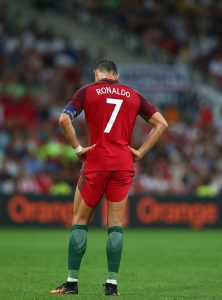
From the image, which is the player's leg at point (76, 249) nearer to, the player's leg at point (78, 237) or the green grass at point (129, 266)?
the player's leg at point (78, 237)

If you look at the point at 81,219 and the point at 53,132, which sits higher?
the point at 53,132

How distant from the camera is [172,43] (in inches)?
1156

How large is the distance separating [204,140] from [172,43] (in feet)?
17.1

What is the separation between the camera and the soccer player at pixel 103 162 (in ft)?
29.6

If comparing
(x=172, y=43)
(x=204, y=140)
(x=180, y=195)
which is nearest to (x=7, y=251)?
(x=180, y=195)

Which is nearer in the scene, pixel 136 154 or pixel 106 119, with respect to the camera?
pixel 106 119

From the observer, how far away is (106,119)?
9023 millimetres

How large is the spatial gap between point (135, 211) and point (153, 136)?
43.7 feet

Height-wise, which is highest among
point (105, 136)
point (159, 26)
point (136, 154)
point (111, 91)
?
point (159, 26)

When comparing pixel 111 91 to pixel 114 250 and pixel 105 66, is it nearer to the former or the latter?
pixel 105 66

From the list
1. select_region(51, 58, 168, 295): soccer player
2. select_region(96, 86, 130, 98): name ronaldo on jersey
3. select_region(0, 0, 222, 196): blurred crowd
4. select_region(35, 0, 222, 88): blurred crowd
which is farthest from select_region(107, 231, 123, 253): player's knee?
select_region(35, 0, 222, 88): blurred crowd

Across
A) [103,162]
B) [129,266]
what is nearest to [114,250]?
[103,162]

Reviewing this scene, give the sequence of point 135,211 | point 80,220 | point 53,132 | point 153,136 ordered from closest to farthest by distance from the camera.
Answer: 1. point 80,220
2. point 153,136
3. point 135,211
4. point 53,132

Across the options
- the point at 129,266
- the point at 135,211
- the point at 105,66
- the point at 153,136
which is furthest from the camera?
the point at 135,211
